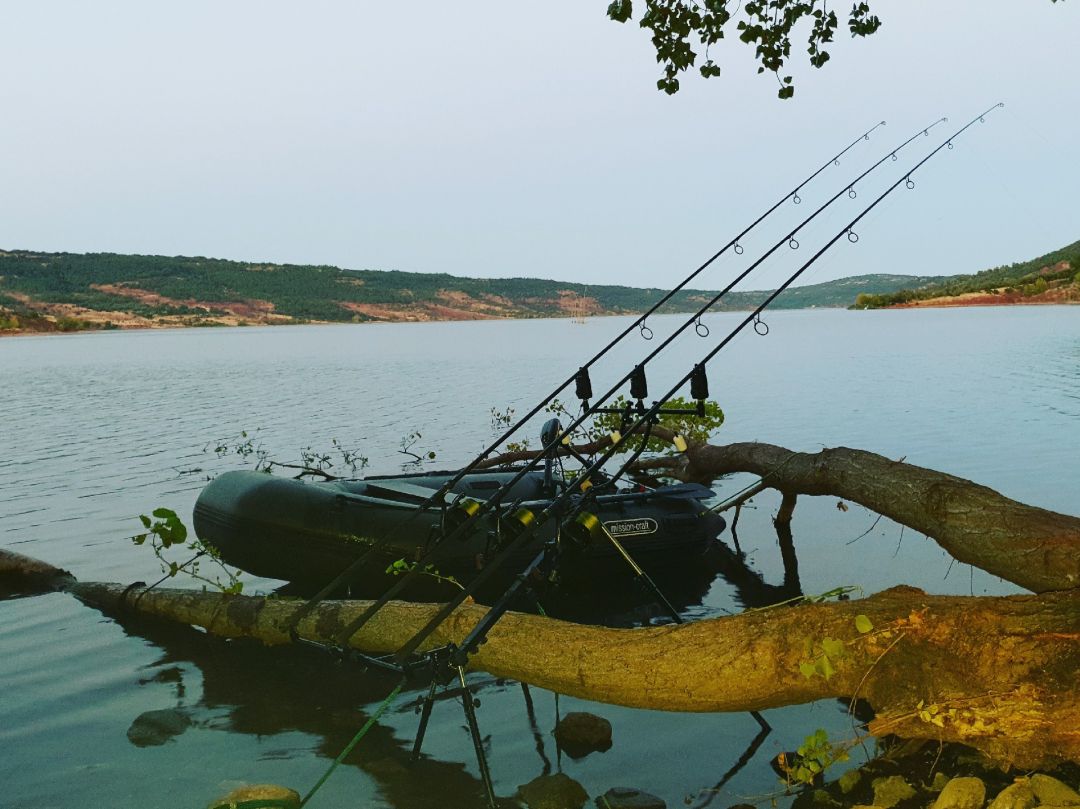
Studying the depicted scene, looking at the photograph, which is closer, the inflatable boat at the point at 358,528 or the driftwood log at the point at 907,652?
the driftwood log at the point at 907,652

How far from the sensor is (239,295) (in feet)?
445

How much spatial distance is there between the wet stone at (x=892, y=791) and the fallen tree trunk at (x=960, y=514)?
1.18m

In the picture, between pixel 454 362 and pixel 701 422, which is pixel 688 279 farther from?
pixel 454 362

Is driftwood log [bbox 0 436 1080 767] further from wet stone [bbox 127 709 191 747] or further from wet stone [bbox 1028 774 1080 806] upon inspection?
wet stone [bbox 127 709 191 747]

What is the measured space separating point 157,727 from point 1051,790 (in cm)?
533

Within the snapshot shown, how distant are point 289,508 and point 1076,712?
21.8 ft

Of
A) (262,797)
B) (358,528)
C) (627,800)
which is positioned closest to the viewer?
(262,797)

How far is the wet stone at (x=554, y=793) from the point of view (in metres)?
5.04

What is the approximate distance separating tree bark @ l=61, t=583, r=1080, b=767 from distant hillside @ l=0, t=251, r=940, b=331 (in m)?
103

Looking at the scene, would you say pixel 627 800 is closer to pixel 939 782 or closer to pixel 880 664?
pixel 939 782

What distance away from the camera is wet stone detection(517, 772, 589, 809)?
198 inches

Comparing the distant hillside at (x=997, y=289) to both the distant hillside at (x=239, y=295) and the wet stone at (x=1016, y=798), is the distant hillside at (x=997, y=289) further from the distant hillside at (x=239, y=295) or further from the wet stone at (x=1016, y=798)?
the wet stone at (x=1016, y=798)

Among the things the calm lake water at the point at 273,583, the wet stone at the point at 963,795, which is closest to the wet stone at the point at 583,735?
the calm lake water at the point at 273,583

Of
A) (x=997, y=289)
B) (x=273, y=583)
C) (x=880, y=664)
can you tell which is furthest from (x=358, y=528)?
(x=997, y=289)
